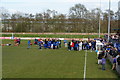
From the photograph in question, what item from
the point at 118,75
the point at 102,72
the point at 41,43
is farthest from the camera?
the point at 41,43

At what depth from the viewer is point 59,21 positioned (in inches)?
2987

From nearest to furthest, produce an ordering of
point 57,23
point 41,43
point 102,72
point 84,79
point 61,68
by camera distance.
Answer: point 84,79
point 102,72
point 61,68
point 41,43
point 57,23

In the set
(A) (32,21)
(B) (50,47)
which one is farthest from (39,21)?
(B) (50,47)

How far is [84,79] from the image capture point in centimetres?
1285

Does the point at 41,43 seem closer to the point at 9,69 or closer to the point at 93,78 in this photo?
the point at 9,69

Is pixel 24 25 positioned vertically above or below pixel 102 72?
above

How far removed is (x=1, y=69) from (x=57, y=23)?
60211 millimetres

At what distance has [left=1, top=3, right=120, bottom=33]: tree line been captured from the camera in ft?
238

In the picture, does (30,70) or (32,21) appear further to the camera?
(32,21)

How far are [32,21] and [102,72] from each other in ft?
211

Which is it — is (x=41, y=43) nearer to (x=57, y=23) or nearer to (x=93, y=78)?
(x=93, y=78)

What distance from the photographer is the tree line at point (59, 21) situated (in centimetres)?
7262

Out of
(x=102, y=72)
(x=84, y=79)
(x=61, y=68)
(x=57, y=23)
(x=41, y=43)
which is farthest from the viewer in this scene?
(x=57, y=23)

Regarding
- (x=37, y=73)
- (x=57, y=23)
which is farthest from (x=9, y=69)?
(x=57, y=23)
